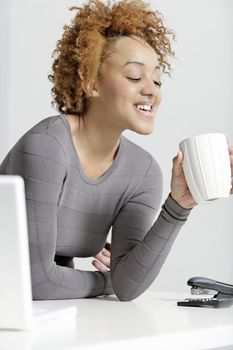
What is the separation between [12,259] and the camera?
91 cm

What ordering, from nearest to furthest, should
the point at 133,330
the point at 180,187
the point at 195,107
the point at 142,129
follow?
the point at 133,330
the point at 180,187
the point at 142,129
the point at 195,107

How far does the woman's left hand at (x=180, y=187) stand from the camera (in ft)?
4.67

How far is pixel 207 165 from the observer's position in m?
1.36

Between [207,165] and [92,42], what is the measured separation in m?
0.51

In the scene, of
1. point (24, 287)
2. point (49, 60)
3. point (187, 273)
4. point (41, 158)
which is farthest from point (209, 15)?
point (24, 287)

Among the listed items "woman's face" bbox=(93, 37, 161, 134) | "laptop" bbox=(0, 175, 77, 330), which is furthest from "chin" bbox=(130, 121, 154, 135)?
"laptop" bbox=(0, 175, 77, 330)

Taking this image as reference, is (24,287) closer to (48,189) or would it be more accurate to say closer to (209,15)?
(48,189)

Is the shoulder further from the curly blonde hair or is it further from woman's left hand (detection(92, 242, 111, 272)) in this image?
woman's left hand (detection(92, 242, 111, 272))

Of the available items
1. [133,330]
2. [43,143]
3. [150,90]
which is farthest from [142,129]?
[133,330]

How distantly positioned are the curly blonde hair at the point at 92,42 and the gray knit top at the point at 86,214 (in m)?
0.11

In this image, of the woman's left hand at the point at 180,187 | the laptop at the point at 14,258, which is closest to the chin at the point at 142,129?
the woman's left hand at the point at 180,187

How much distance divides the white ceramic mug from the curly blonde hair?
1.43ft

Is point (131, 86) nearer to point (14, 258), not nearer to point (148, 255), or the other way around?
point (148, 255)

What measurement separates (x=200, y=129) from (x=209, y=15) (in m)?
0.55
